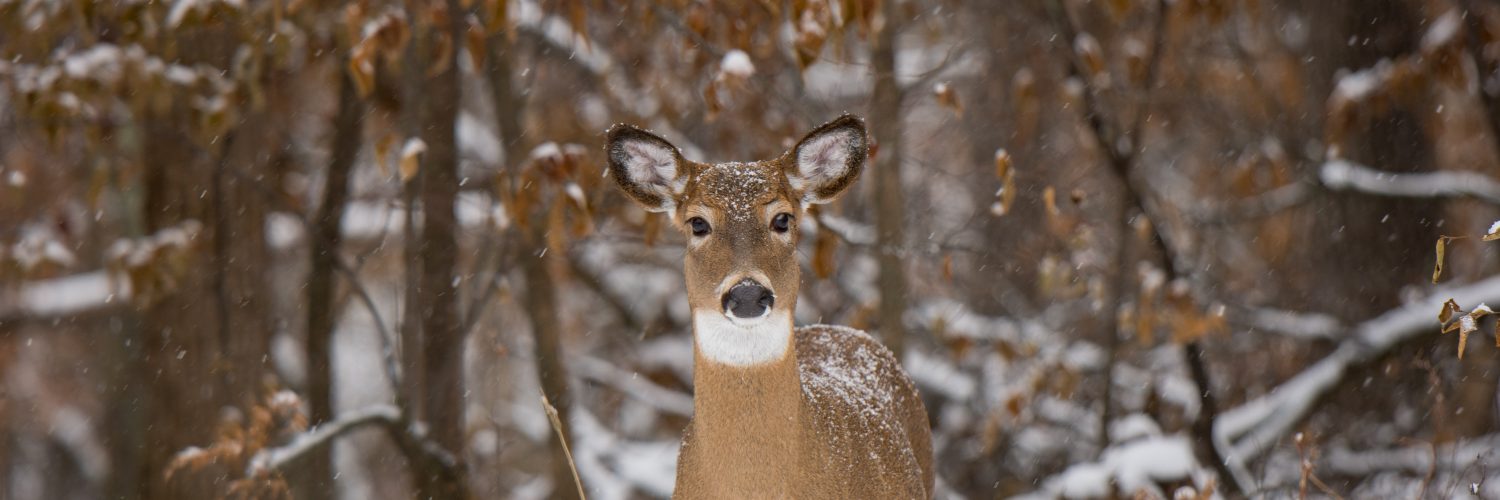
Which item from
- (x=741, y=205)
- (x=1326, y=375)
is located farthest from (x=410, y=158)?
(x=1326, y=375)

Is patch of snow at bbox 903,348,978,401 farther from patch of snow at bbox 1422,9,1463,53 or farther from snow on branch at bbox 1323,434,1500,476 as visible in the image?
patch of snow at bbox 1422,9,1463,53

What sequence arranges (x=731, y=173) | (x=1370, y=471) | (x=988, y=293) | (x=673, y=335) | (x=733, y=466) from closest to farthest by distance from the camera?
1. (x=733, y=466)
2. (x=731, y=173)
3. (x=1370, y=471)
4. (x=673, y=335)
5. (x=988, y=293)

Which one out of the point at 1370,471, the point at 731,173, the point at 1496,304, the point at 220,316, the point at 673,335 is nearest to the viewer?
the point at 731,173

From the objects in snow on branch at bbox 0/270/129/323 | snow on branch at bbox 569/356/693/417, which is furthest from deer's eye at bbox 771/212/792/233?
snow on branch at bbox 0/270/129/323

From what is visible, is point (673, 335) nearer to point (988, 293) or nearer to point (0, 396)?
point (988, 293)

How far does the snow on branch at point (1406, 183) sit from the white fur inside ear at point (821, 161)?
438 cm

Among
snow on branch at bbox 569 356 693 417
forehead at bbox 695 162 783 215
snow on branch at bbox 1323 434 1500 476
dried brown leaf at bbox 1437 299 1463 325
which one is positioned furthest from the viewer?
snow on branch at bbox 569 356 693 417

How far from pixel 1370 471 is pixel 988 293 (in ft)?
12.0

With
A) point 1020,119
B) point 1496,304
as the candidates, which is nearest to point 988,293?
point 1020,119

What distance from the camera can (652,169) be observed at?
4.14 metres

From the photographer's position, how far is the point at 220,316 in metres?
8.17

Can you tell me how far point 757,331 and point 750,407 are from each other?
0.65ft

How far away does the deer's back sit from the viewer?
154 inches

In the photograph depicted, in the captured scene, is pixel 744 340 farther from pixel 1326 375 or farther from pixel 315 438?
pixel 1326 375
